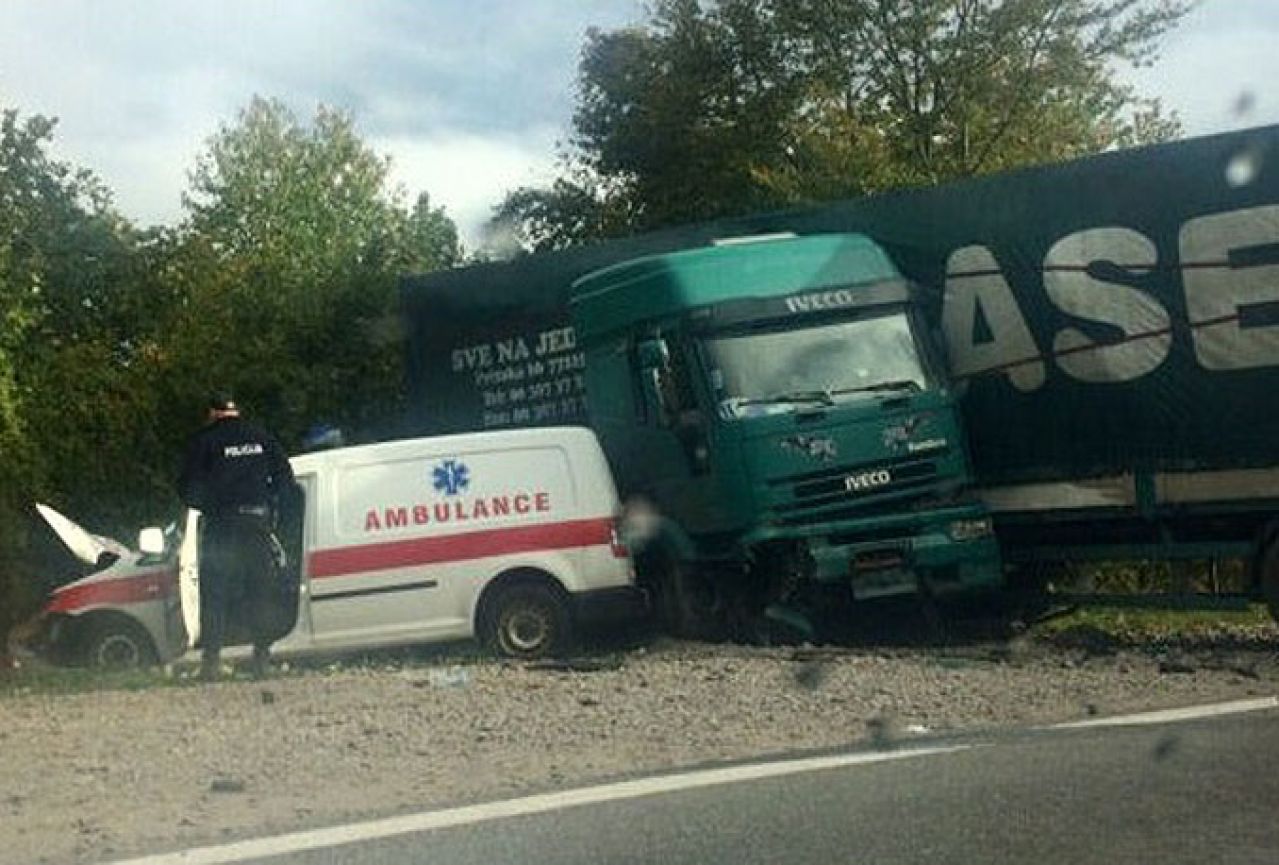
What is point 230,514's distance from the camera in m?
12.9

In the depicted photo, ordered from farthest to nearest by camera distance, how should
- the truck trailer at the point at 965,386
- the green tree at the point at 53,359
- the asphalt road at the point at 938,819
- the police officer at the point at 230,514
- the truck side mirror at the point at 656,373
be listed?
the green tree at the point at 53,359 → the truck side mirror at the point at 656,373 → the truck trailer at the point at 965,386 → the police officer at the point at 230,514 → the asphalt road at the point at 938,819

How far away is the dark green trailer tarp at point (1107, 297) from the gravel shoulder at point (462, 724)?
167cm

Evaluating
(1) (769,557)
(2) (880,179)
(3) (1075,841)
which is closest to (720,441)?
(1) (769,557)

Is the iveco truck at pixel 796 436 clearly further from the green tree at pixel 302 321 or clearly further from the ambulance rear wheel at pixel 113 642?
the green tree at pixel 302 321

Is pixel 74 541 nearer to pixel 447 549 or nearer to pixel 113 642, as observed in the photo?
pixel 113 642

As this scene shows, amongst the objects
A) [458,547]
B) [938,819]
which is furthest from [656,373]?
[938,819]

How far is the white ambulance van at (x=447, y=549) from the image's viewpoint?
48.6ft

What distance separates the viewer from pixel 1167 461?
45.8 feet

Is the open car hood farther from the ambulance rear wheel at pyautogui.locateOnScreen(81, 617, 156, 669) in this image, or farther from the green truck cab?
the green truck cab

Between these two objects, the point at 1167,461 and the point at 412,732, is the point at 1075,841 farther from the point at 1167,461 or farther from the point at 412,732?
the point at 1167,461

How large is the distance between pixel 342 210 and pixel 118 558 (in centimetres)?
3282

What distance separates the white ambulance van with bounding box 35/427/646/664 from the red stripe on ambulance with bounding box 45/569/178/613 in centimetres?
24

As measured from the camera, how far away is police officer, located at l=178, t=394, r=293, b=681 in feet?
42.3

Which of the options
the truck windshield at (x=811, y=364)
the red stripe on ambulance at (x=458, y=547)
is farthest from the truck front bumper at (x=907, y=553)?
the red stripe on ambulance at (x=458, y=547)
